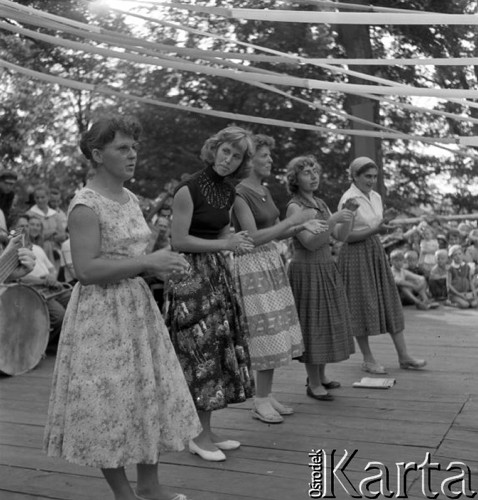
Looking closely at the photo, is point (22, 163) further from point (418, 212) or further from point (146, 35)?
point (418, 212)

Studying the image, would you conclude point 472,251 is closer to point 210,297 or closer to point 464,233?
point 464,233

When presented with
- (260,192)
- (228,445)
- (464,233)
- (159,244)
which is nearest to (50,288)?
(159,244)

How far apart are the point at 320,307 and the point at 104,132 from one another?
222cm

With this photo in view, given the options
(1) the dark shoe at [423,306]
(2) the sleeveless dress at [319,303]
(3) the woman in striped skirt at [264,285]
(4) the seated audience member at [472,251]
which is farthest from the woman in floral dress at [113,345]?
(4) the seated audience member at [472,251]

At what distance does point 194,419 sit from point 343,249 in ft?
9.28

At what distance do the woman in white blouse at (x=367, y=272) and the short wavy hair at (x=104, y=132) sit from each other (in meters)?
2.72

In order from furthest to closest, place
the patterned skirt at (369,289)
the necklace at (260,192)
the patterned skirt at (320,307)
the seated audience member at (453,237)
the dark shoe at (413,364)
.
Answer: the seated audience member at (453,237) < the dark shoe at (413,364) < the patterned skirt at (369,289) < the patterned skirt at (320,307) < the necklace at (260,192)

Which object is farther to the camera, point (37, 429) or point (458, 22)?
point (37, 429)

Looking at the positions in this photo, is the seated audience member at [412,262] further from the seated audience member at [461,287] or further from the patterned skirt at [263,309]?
the patterned skirt at [263,309]

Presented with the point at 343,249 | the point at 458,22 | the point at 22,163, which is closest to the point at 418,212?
the point at 22,163

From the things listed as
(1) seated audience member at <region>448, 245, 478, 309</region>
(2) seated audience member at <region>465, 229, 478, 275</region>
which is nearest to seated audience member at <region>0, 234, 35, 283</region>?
(1) seated audience member at <region>448, 245, 478, 309</region>

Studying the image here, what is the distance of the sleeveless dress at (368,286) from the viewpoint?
5.22m

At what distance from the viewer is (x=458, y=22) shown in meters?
2.82

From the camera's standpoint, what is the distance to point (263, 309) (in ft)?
13.2
